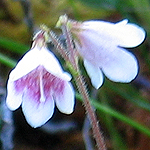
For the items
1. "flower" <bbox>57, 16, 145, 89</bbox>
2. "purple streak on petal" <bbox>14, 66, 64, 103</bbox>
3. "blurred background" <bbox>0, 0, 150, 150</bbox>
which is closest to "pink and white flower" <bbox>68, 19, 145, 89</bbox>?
"flower" <bbox>57, 16, 145, 89</bbox>

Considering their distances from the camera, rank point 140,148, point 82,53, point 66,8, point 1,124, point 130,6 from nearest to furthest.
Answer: point 82,53, point 1,124, point 130,6, point 140,148, point 66,8

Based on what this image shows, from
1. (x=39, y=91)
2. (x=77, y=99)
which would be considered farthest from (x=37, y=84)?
(x=77, y=99)

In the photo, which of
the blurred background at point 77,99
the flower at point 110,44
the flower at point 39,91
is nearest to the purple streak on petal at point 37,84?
the flower at point 39,91

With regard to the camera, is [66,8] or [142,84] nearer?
[142,84]

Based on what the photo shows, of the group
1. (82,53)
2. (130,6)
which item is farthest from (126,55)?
(130,6)

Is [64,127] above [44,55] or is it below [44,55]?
below

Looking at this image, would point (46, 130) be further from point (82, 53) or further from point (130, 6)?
point (82, 53)

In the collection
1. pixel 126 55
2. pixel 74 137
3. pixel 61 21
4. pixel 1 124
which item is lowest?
pixel 74 137
